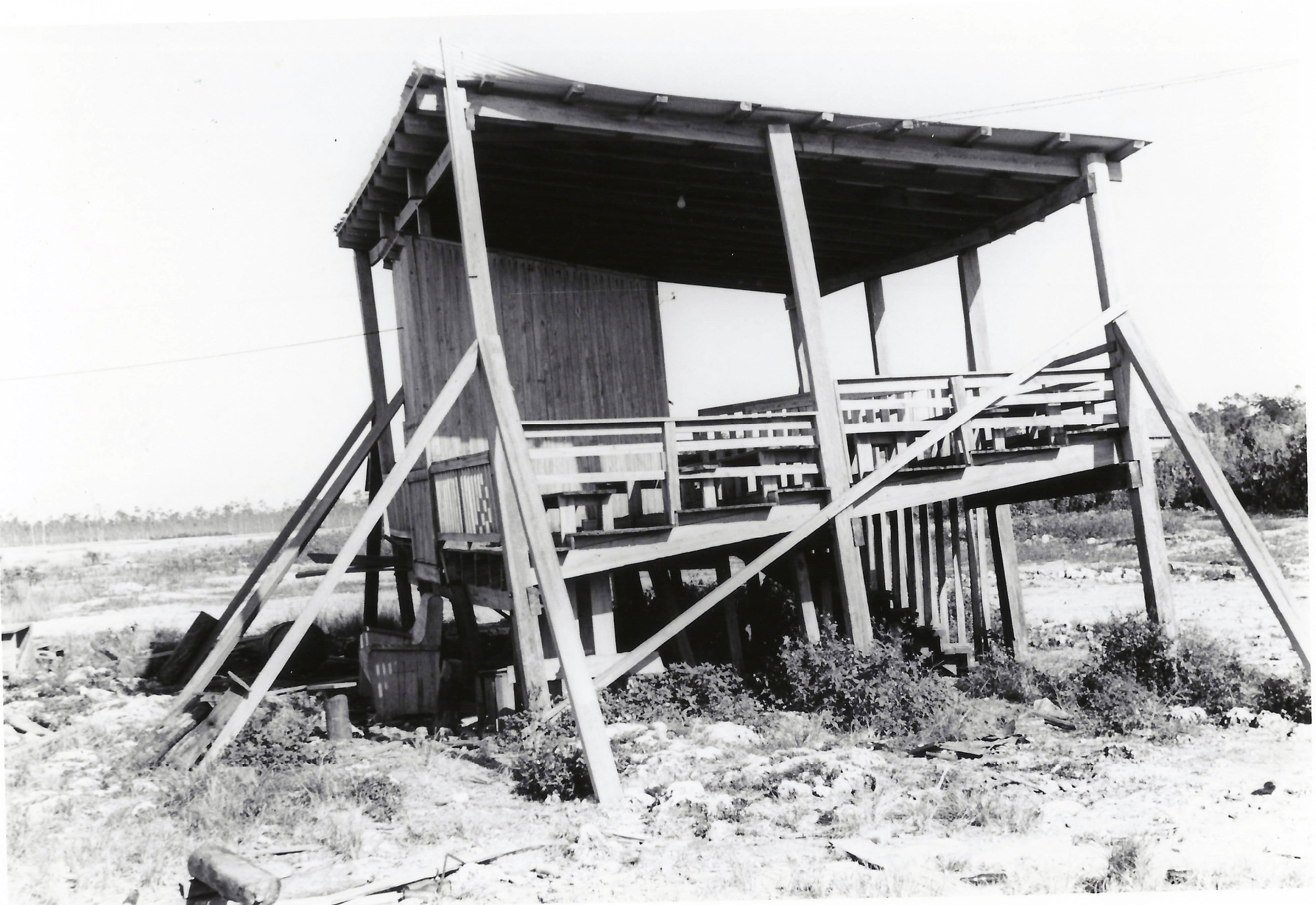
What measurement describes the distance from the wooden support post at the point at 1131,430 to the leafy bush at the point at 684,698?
4.49 m

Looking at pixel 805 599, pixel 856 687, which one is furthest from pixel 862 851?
pixel 805 599

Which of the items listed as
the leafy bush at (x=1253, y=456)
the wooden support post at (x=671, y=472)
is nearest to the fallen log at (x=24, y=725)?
the wooden support post at (x=671, y=472)

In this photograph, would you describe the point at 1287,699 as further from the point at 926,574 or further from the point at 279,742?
the point at 279,742

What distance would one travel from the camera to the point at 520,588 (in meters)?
8.41

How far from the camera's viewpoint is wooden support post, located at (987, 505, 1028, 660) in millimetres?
12250

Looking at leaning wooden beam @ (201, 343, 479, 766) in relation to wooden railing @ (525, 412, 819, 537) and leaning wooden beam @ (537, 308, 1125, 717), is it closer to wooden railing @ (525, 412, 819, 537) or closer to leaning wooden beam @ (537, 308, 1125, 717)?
wooden railing @ (525, 412, 819, 537)

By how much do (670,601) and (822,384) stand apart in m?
3.32

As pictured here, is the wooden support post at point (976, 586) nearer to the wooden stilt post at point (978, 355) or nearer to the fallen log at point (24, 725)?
the wooden stilt post at point (978, 355)

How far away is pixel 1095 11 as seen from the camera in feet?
24.7

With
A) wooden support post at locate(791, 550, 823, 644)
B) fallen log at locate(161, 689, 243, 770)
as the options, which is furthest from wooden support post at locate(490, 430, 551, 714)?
wooden support post at locate(791, 550, 823, 644)

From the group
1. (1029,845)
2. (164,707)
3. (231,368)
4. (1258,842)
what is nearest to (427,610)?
(164,707)

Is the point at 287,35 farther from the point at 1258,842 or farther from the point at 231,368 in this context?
the point at 231,368

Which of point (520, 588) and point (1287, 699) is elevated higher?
point (520, 588)

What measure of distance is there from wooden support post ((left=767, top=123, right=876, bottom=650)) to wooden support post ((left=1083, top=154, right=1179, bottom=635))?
3.20m
